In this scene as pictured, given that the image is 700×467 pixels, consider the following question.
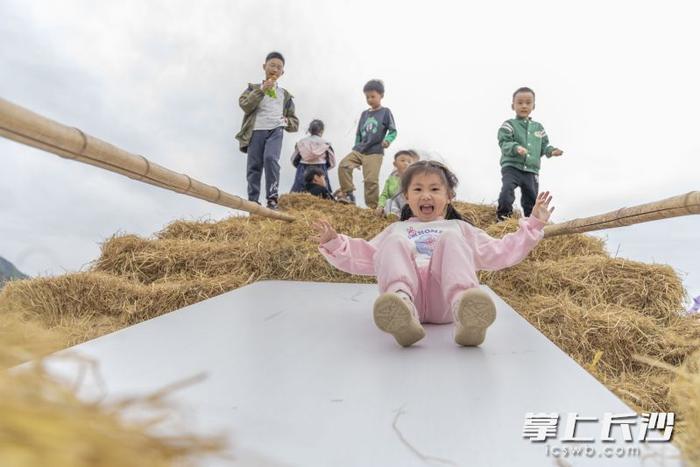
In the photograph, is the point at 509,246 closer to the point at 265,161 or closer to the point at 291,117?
the point at 265,161

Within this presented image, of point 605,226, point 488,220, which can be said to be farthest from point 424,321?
point 488,220

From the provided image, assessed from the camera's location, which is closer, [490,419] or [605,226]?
[490,419]

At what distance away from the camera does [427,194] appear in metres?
1.53

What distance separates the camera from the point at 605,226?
1946 millimetres

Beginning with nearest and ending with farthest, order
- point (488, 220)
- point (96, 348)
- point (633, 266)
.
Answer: point (96, 348) → point (633, 266) → point (488, 220)

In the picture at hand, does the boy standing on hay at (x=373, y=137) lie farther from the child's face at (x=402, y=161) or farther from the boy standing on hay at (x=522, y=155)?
the boy standing on hay at (x=522, y=155)

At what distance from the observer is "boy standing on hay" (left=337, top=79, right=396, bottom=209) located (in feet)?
13.8

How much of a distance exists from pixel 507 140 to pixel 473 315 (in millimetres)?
2715

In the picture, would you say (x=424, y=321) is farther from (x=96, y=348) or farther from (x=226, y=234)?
(x=226, y=234)

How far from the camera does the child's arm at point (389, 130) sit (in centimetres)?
418

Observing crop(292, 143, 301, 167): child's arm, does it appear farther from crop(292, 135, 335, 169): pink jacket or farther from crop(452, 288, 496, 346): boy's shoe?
crop(452, 288, 496, 346): boy's shoe

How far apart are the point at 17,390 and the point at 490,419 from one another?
56 cm

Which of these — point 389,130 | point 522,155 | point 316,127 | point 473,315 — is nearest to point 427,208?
point 473,315

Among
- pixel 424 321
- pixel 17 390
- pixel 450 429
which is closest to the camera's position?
pixel 17 390
